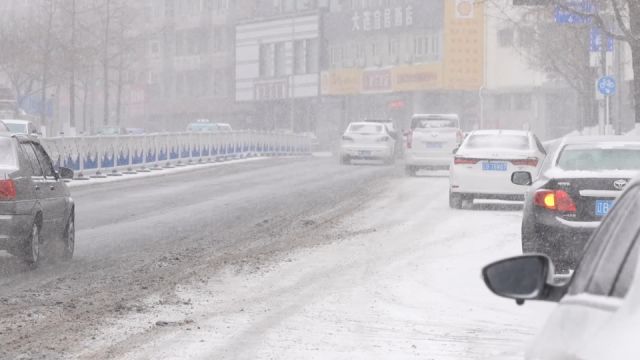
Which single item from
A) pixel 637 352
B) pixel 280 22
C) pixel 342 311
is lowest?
pixel 342 311

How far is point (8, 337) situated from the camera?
383 inches

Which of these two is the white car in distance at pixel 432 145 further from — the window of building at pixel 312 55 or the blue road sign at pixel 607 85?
the window of building at pixel 312 55

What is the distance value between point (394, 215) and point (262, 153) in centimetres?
4057

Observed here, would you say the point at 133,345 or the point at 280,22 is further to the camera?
the point at 280,22

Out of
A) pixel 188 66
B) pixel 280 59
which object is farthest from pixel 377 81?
pixel 188 66

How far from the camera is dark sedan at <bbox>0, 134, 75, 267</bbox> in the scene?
14492 mm

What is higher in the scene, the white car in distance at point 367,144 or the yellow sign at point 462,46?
the yellow sign at point 462,46

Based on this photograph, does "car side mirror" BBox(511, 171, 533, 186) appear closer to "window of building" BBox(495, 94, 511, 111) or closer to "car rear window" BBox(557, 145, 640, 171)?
"car rear window" BBox(557, 145, 640, 171)

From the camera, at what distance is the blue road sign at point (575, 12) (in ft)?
93.5

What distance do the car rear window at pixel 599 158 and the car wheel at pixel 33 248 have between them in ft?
17.4

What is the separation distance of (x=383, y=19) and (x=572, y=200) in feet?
244

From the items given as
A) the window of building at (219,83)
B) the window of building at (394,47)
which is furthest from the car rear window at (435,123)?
the window of building at (219,83)

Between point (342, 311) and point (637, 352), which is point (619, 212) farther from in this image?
point (342, 311)

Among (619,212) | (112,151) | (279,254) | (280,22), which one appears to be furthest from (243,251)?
(280,22)
